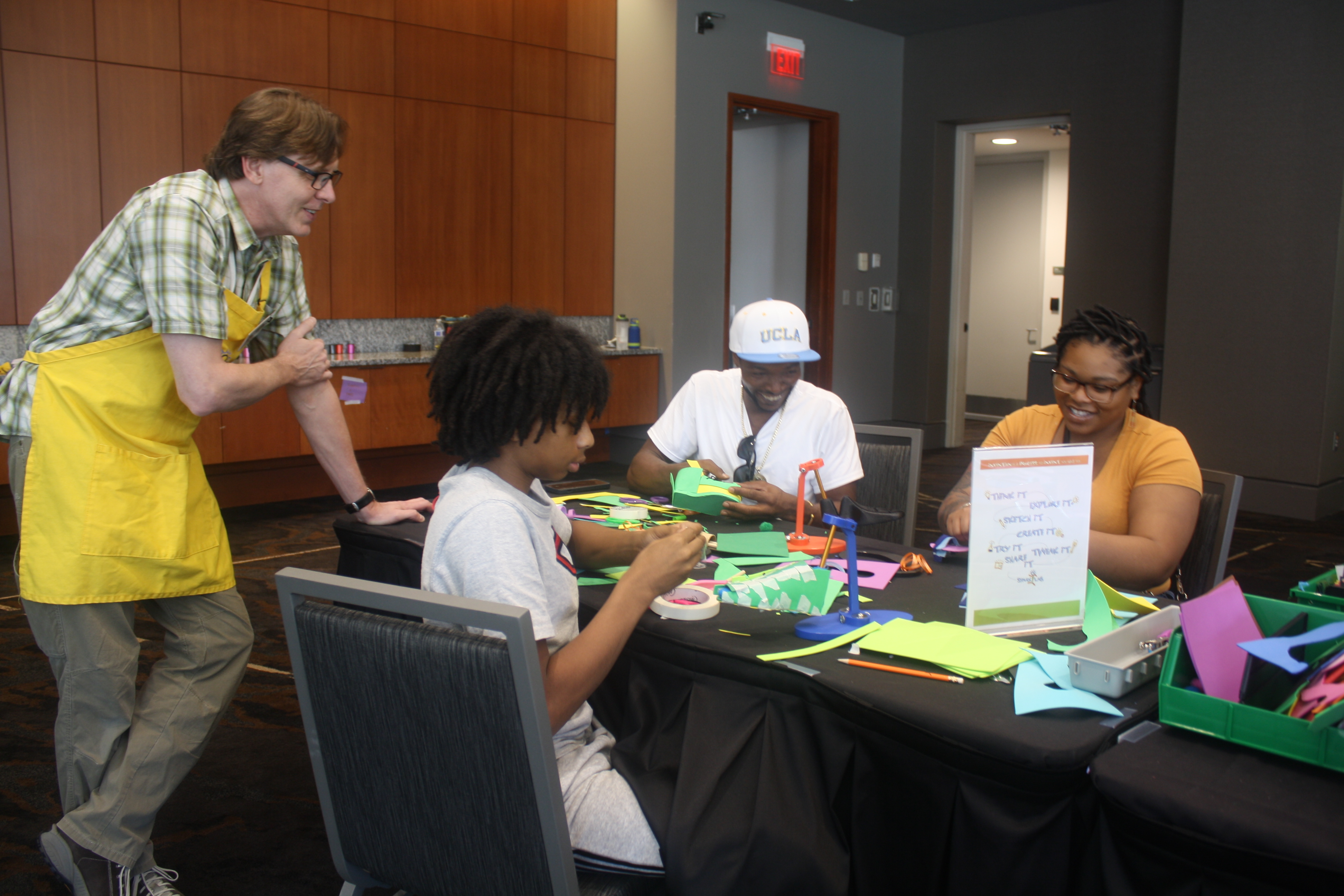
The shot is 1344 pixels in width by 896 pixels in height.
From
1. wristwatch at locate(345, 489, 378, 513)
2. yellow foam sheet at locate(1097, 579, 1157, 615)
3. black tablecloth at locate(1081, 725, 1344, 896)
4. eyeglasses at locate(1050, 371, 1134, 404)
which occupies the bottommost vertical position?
black tablecloth at locate(1081, 725, 1344, 896)

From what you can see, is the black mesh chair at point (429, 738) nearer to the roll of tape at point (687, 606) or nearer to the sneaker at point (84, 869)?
the roll of tape at point (687, 606)

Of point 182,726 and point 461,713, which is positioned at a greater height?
point 461,713

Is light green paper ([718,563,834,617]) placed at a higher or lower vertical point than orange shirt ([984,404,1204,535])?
lower

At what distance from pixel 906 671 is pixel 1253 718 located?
16.3 inches

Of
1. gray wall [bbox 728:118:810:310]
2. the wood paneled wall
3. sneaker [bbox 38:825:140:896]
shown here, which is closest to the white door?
gray wall [bbox 728:118:810:310]

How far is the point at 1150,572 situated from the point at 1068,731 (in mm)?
817

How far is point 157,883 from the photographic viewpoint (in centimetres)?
175

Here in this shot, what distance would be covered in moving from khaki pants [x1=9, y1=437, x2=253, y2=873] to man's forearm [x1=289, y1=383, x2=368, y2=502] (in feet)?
1.40

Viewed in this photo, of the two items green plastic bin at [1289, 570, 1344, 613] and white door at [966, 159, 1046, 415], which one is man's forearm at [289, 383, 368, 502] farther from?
white door at [966, 159, 1046, 415]

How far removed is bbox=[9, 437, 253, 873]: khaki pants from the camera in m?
1.66

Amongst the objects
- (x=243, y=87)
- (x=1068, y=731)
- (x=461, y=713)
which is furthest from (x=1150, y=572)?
(x=243, y=87)

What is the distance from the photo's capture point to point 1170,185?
20.6 ft

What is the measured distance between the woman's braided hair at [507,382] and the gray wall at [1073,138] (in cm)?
592

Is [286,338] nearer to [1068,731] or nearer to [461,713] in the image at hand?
[461,713]
